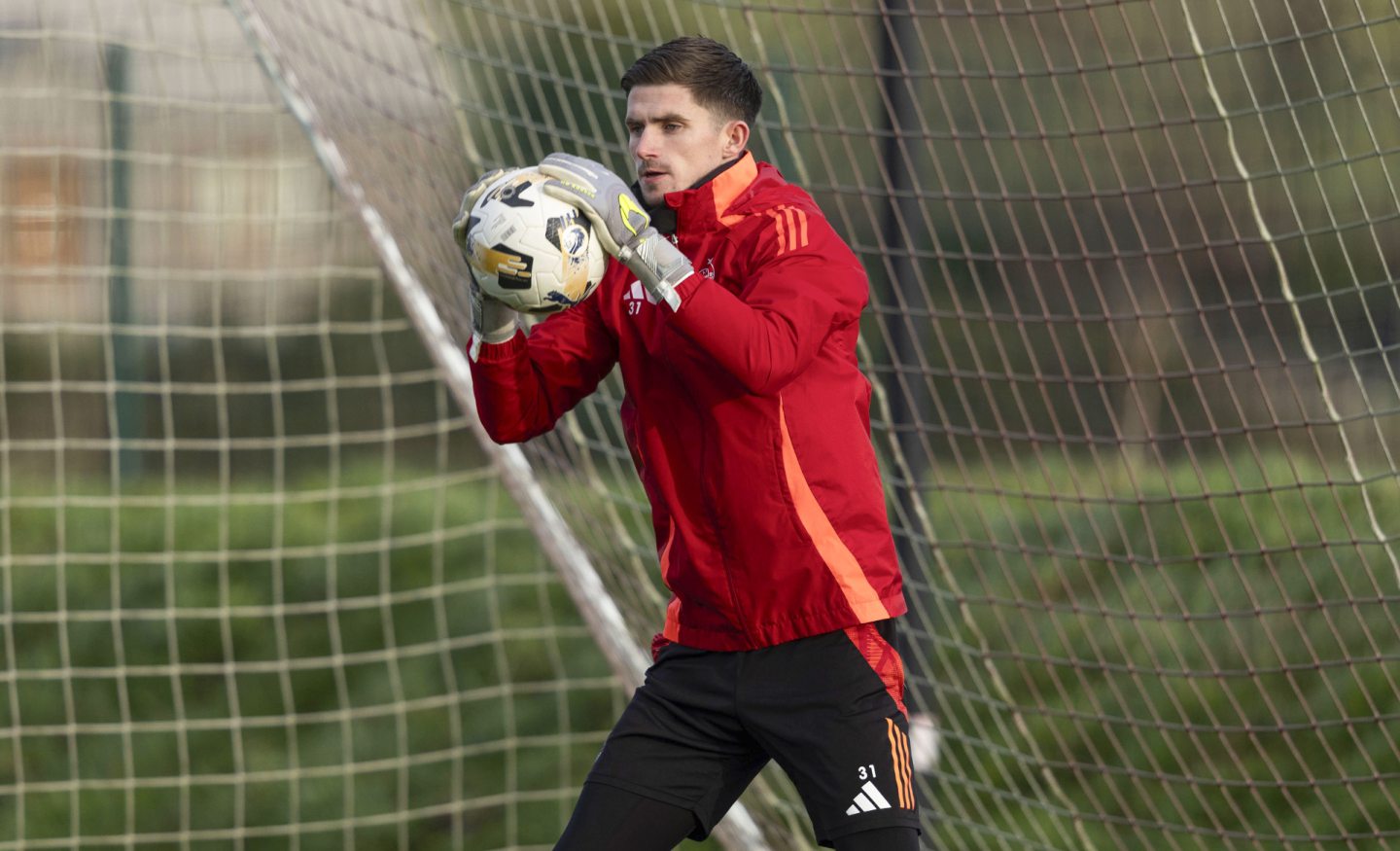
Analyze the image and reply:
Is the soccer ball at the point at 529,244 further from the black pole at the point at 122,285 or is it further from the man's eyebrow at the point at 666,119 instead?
the black pole at the point at 122,285

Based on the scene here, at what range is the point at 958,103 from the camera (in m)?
7.20

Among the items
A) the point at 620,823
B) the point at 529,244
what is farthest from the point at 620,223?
the point at 620,823

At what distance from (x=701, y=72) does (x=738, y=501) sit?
64cm

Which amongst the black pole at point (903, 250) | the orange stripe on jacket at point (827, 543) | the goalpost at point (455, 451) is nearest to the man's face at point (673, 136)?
the orange stripe on jacket at point (827, 543)

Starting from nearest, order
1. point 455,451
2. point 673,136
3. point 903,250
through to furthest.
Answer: point 673,136, point 903,250, point 455,451

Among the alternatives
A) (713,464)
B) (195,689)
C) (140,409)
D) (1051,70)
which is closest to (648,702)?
(713,464)

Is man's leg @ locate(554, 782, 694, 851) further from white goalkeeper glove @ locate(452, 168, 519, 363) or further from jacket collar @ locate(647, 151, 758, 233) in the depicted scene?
jacket collar @ locate(647, 151, 758, 233)

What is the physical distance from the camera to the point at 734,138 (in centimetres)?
244

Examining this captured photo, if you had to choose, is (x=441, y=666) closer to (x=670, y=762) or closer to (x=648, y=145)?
(x=670, y=762)

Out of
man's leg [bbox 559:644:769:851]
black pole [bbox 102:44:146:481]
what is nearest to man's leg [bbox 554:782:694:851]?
man's leg [bbox 559:644:769:851]

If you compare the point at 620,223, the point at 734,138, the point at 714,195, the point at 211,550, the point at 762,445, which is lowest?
the point at 762,445

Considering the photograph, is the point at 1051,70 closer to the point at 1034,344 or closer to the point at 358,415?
the point at 1034,344

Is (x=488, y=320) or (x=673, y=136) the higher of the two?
(x=673, y=136)

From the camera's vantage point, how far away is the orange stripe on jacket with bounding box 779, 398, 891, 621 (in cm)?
231
